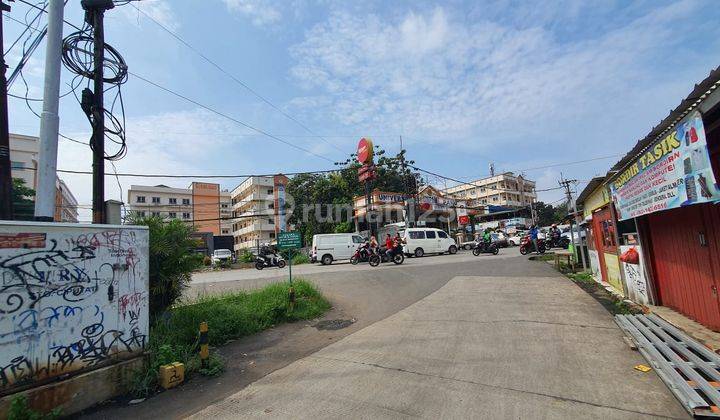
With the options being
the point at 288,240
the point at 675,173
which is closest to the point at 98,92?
the point at 288,240

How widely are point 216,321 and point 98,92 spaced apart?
5.23m

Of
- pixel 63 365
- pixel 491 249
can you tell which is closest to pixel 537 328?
pixel 63 365

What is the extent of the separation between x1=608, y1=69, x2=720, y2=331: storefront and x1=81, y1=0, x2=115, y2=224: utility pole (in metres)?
9.17

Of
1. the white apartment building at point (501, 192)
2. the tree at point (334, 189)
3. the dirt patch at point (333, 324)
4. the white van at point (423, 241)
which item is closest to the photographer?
the dirt patch at point (333, 324)

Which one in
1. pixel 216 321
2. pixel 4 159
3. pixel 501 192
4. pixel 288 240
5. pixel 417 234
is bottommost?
pixel 216 321

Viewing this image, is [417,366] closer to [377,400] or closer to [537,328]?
[377,400]

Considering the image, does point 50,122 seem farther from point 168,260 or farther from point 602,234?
point 602,234

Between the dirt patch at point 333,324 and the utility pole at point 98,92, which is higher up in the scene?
the utility pole at point 98,92

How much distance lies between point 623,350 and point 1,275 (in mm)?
7688

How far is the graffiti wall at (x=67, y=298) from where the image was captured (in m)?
3.85

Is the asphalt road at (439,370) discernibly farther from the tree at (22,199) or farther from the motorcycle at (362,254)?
the tree at (22,199)

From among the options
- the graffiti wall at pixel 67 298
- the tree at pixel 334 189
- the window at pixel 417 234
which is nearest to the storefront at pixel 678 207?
the graffiti wall at pixel 67 298

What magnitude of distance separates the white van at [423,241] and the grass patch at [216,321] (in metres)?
14.7

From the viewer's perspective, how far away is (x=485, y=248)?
2266 centimetres
